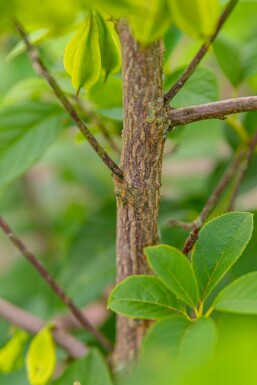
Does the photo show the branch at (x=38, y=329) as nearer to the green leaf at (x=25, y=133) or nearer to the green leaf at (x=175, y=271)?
the green leaf at (x=25, y=133)

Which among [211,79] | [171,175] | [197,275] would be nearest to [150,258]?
[197,275]

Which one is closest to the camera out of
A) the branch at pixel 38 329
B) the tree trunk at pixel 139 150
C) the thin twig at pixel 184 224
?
the tree trunk at pixel 139 150

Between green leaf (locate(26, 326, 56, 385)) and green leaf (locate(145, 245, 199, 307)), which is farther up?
green leaf (locate(145, 245, 199, 307))

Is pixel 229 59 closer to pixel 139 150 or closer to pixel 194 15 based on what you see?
pixel 139 150

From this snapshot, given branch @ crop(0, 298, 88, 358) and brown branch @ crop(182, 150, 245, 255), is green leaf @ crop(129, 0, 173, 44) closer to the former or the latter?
brown branch @ crop(182, 150, 245, 255)

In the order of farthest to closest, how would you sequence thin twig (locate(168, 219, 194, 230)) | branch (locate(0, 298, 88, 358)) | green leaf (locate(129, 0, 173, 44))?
branch (locate(0, 298, 88, 358)), thin twig (locate(168, 219, 194, 230)), green leaf (locate(129, 0, 173, 44))

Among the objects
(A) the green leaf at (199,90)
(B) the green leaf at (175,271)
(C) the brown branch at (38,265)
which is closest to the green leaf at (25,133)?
(C) the brown branch at (38,265)

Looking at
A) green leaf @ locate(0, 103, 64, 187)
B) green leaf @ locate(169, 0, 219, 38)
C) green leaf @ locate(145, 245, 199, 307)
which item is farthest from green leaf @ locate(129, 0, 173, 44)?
green leaf @ locate(0, 103, 64, 187)
